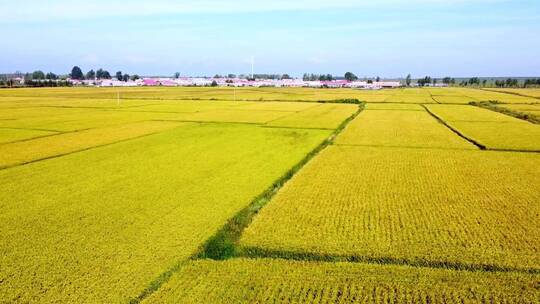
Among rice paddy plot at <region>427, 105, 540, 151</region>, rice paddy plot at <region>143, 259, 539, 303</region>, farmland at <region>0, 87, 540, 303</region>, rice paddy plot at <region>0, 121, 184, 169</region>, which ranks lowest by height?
rice paddy plot at <region>143, 259, 539, 303</region>

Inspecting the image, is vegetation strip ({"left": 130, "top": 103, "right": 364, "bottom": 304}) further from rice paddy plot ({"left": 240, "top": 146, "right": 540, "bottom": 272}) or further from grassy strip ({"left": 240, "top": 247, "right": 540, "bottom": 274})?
grassy strip ({"left": 240, "top": 247, "right": 540, "bottom": 274})

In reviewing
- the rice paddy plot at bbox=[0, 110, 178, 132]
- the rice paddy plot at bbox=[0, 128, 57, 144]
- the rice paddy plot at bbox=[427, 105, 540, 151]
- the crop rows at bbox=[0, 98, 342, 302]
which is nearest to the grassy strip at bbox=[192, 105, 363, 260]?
the crop rows at bbox=[0, 98, 342, 302]

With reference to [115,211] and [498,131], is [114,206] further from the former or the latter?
[498,131]

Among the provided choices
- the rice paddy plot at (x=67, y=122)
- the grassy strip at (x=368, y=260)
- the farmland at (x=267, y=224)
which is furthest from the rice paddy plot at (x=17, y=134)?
the grassy strip at (x=368, y=260)

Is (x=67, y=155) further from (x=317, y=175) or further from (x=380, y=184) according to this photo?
(x=380, y=184)

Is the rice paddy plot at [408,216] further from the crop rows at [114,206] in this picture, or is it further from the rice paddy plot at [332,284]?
the crop rows at [114,206]

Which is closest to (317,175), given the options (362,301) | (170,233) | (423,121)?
(170,233)

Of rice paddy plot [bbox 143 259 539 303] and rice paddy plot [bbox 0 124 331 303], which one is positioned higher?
rice paddy plot [bbox 0 124 331 303]
